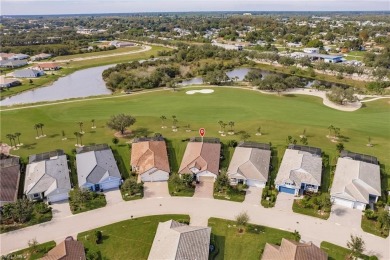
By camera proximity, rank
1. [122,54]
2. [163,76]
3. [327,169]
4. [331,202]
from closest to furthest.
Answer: [331,202]
[327,169]
[163,76]
[122,54]

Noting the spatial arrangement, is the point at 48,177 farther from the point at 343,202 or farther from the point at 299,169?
the point at 343,202

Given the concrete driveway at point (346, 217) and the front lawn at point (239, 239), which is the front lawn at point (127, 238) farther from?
the concrete driveway at point (346, 217)

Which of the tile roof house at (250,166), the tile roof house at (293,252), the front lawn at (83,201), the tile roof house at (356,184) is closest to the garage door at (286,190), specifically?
the tile roof house at (250,166)

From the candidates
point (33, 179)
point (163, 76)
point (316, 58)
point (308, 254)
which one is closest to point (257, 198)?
point (308, 254)

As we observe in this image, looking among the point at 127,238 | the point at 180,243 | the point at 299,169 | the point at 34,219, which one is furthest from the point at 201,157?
the point at 34,219

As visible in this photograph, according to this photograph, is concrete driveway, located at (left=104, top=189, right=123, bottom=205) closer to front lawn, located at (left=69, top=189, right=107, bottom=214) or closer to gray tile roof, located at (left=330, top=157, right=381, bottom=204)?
front lawn, located at (left=69, top=189, right=107, bottom=214)

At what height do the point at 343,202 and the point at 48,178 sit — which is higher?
the point at 48,178

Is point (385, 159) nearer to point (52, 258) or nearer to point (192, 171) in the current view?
point (192, 171)
